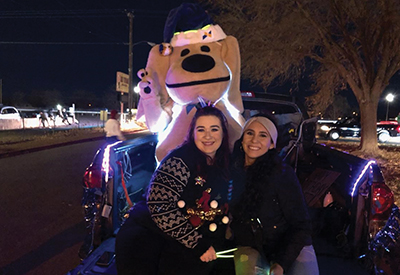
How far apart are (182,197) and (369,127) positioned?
41.1 feet

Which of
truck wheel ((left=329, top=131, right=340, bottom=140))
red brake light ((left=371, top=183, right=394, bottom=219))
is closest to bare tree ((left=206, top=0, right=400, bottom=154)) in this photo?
truck wheel ((left=329, top=131, right=340, bottom=140))

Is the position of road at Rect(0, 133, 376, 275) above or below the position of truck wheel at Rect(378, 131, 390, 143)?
below

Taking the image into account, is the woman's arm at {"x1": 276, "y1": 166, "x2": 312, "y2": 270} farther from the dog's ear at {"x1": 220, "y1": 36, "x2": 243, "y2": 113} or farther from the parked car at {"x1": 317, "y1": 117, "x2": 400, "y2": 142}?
the parked car at {"x1": 317, "y1": 117, "x2": 400, "y2": 142}

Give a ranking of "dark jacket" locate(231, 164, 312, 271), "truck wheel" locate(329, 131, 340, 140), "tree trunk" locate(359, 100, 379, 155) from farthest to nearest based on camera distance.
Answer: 1. "truck wheel" locate(329, 131, 340, 140)
2. "tree trunk" locate(359, 100, 379, 155)
3. "dark jacket" locate(231, 164, 312, 271)

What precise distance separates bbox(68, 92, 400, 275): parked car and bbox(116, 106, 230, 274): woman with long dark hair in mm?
426

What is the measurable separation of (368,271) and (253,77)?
11393 millimetres

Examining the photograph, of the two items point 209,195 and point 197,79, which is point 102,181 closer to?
point 209,195

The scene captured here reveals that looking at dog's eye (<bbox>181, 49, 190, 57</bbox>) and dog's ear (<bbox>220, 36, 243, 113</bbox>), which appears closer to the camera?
dog's eye (<bbox>181, 49, 190, 57</bbox>)

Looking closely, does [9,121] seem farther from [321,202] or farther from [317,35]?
[321,202]

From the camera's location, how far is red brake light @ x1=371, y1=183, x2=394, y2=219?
2.31m

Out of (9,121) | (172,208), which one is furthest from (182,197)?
(9,121)

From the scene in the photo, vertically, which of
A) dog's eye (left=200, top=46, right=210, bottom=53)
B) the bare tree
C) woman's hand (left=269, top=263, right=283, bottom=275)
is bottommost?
woman's hand (left=269, top=263, right=283, bottom=275)

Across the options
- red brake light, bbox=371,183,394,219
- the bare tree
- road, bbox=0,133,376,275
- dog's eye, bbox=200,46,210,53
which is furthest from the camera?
the bare tree

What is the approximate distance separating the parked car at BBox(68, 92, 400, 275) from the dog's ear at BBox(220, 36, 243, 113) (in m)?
0.82
